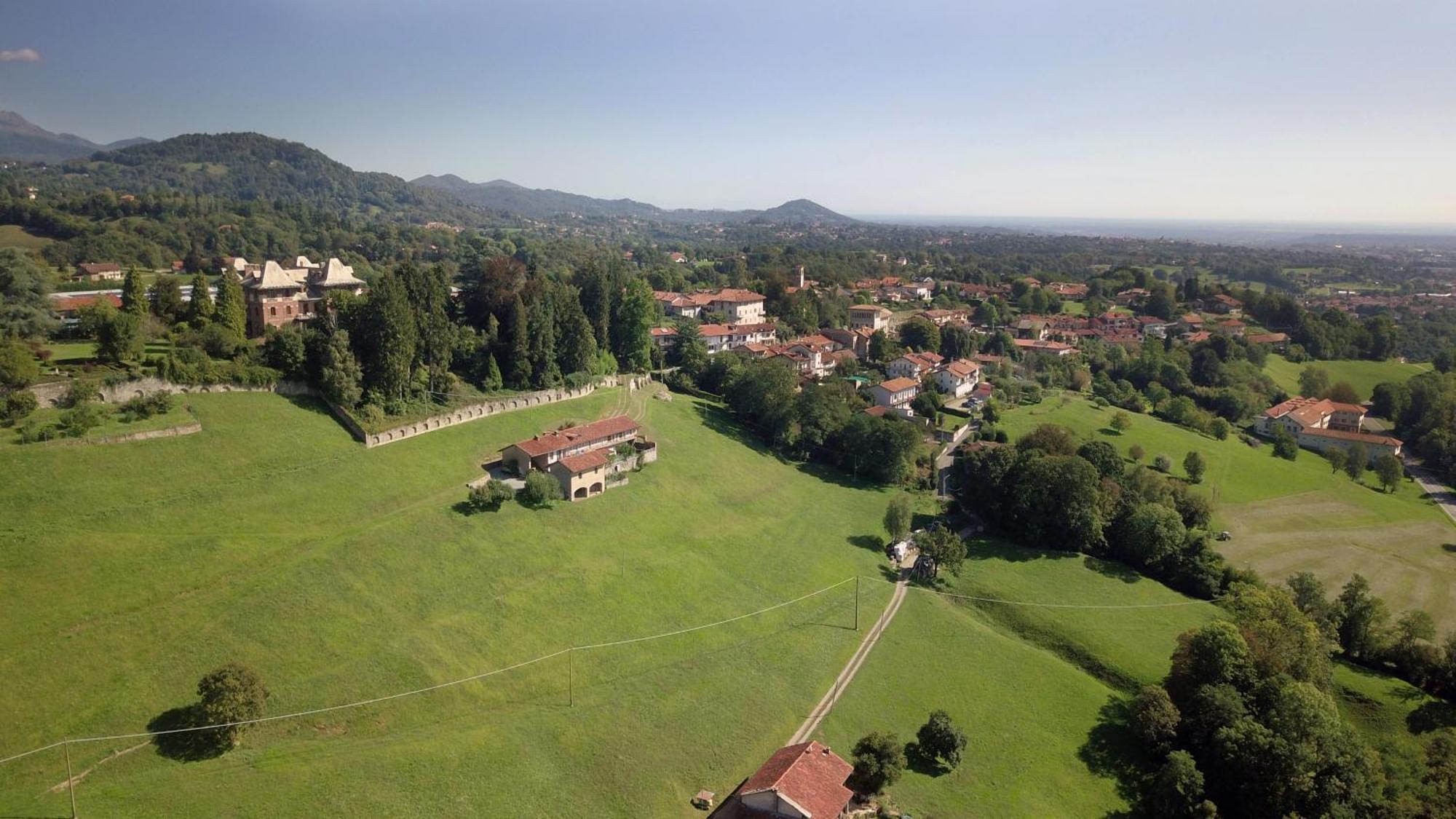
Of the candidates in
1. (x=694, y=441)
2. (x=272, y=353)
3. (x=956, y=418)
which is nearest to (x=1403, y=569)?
(x=956, y=418)

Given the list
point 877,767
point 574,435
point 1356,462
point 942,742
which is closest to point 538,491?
point 574,435

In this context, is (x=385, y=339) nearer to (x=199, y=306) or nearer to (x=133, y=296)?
(x=199, y=306)

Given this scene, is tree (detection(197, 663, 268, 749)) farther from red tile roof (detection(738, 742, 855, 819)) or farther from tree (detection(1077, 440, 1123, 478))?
tree (detection(1077, 440, 1123, 478))

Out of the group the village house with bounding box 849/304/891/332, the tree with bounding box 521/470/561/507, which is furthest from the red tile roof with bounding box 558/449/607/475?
the village house with bounding box 849/304/891/332

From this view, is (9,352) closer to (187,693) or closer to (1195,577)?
(187,693)

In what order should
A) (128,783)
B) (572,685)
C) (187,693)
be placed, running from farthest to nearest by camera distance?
(572,685) → (187,693) → (128,783)
